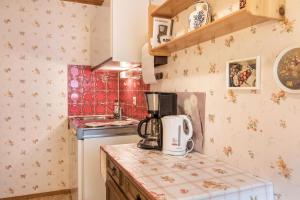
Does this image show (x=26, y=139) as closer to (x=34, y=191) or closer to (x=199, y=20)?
(x=34, y=191)

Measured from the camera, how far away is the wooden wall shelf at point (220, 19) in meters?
0.86

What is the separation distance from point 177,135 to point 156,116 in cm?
21

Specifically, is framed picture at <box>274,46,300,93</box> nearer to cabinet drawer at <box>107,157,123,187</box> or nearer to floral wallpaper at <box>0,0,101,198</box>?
cabinet drawer at <box>107,157,123,187</box>

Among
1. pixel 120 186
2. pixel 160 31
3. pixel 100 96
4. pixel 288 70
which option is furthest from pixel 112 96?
pixel 288 70

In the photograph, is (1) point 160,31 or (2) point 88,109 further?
(2) point 88,109

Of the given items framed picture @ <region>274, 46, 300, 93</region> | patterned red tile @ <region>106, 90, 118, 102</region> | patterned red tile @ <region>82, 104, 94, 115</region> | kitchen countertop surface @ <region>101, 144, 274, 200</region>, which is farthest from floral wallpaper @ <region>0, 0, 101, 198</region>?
framed picture @ <region>274, 46, 300, 93</region>

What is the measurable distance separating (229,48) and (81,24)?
216 cm

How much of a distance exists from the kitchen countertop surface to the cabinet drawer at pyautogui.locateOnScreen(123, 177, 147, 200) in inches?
1.8

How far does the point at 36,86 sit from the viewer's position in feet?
8.74

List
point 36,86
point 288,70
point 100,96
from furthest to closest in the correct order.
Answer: point 100,96 < point 36,86 < point 288,70

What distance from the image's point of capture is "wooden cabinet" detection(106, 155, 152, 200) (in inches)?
39.0

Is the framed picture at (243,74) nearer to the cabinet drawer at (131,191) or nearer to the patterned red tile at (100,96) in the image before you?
the cabinet drawer at (131,191)

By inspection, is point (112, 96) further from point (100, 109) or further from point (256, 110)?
point (256, 110)

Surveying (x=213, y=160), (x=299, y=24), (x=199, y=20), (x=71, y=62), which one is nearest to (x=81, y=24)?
(x=71, y=62)
